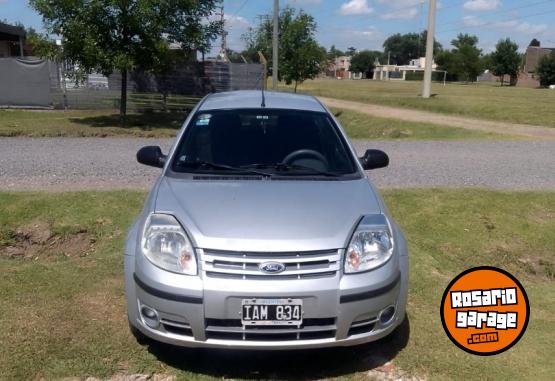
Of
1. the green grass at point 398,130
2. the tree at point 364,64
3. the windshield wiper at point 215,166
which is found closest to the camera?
the windshield wiper at point 215,166

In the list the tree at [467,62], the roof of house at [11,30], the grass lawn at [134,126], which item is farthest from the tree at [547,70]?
the roof of house at [11,30]

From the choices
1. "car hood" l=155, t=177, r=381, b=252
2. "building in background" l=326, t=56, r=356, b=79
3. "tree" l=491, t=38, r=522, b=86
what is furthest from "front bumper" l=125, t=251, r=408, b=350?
"building in background" l=326, t=56, r=356, b=79

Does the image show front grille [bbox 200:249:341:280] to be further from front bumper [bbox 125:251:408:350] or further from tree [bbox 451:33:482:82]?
tree [bbox 451:33:482:82]

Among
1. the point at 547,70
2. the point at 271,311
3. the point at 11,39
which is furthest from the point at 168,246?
the point at 547,70

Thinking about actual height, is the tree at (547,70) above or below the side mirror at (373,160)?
above

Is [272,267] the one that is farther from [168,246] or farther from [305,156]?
[305,156]

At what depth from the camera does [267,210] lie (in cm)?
320

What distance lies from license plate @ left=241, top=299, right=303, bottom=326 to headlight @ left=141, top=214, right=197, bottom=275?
1.16 ft

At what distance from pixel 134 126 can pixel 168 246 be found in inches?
545

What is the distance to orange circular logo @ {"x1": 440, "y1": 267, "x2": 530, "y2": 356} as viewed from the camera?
318 cm

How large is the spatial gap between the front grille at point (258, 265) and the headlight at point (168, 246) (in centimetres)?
10

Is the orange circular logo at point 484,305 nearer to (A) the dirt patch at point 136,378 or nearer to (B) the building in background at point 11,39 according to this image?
(A) the dirt patch at point 136,378

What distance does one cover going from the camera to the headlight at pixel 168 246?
2969mm

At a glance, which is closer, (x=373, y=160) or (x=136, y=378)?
(x=136, y=378)
